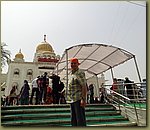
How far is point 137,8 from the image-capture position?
9.07 feet

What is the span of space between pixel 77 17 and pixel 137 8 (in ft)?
2.16

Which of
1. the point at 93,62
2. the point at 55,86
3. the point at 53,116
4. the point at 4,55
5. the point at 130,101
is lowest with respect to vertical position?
the point at 53,116

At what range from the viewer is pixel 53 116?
9.18 feet

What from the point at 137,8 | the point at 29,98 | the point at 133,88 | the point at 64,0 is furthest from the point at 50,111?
the point at 137,8

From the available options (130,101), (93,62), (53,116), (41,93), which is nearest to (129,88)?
(130,101)

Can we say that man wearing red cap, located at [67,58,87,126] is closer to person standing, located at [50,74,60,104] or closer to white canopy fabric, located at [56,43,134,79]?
person standing, located at [50,74,60,104]

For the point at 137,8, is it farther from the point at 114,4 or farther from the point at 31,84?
the point at 31,84

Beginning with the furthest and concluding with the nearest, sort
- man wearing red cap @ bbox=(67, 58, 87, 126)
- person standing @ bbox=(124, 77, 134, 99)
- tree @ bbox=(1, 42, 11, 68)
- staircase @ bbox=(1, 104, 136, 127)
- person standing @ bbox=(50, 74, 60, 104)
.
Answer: person standing @ bbox=(50, 74, 60, 104) → person standing @ bbox=(124, 77, 134, 99) → tree @ bbox=(1, 42, 11, 68) → staircase @ bbox=(1, 104, 136, 127) → man wearing red cap @ bbox=(67, 58, 87, 126)

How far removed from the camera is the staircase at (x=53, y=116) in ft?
8.39

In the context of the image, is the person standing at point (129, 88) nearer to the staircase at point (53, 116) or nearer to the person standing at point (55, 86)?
the staircase at point (53, 116)

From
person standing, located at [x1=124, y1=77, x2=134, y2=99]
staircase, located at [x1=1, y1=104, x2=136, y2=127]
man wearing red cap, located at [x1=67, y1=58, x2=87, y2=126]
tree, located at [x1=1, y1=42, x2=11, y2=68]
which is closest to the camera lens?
man wearing red cap, located at [x1=67, y1=58, x2=87, y2=126]

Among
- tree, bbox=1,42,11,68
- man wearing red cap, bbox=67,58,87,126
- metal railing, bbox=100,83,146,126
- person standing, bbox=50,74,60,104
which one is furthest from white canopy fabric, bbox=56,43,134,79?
man wearing red cap, bbox=67,58,87,126

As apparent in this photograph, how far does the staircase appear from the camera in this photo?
101 inches

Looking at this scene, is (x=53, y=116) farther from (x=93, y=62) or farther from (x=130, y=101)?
(x=93, y=62)
